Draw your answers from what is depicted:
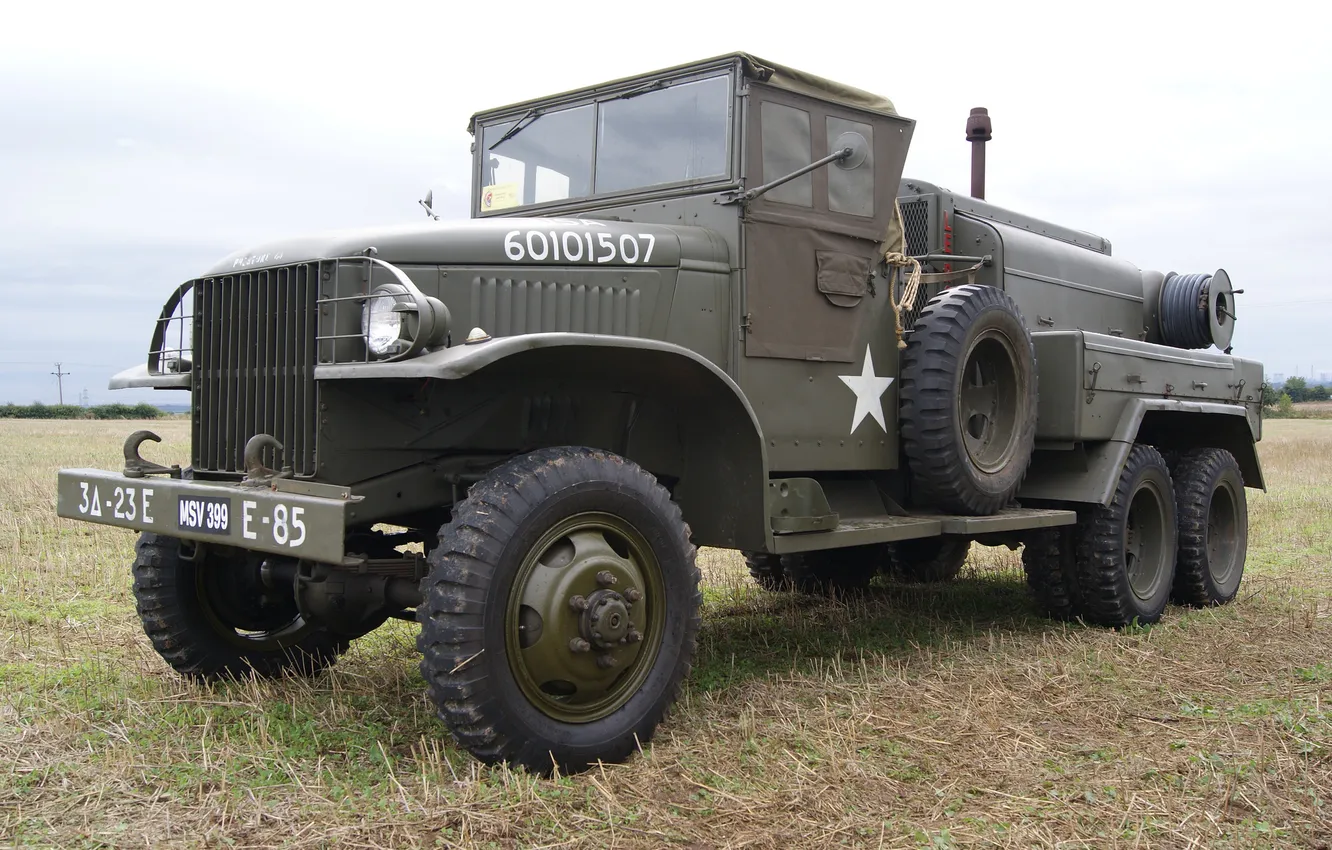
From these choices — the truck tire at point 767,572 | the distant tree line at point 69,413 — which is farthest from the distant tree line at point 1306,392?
the truck tire at point 767,572

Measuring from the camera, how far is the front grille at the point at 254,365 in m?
3.86

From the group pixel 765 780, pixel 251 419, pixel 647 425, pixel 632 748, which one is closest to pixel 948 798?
pixel 765 780

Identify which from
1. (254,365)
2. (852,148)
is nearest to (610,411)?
(254,365)

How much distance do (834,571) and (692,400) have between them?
357 centimetres

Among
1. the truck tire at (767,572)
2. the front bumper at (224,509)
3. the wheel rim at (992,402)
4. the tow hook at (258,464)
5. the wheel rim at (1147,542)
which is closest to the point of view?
the front bumper at (224,509)

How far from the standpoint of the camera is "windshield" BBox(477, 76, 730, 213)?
4898mm

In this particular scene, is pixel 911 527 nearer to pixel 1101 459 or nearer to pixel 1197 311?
pixel 1101 459

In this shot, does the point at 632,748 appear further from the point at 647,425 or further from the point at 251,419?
the point at 251,419

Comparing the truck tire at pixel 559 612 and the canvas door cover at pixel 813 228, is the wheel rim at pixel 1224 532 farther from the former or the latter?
the truck tire at pixel 559 612

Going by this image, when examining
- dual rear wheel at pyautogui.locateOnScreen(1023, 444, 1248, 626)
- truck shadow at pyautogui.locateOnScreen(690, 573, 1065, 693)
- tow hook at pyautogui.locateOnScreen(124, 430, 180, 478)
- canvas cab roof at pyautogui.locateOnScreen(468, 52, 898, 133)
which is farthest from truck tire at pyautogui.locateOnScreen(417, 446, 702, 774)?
dual rear wheel at pyautogui.locateOnScreen(1023, 444, 1248, 626)

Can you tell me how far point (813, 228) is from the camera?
5090mm

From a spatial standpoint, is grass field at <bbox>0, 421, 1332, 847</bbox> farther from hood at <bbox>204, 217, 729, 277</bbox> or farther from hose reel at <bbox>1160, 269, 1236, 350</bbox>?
hose reel at <bbox>1160, 269, 1236, 350</bbox>

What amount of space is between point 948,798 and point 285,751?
6.89ft

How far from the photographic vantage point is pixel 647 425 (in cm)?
455
